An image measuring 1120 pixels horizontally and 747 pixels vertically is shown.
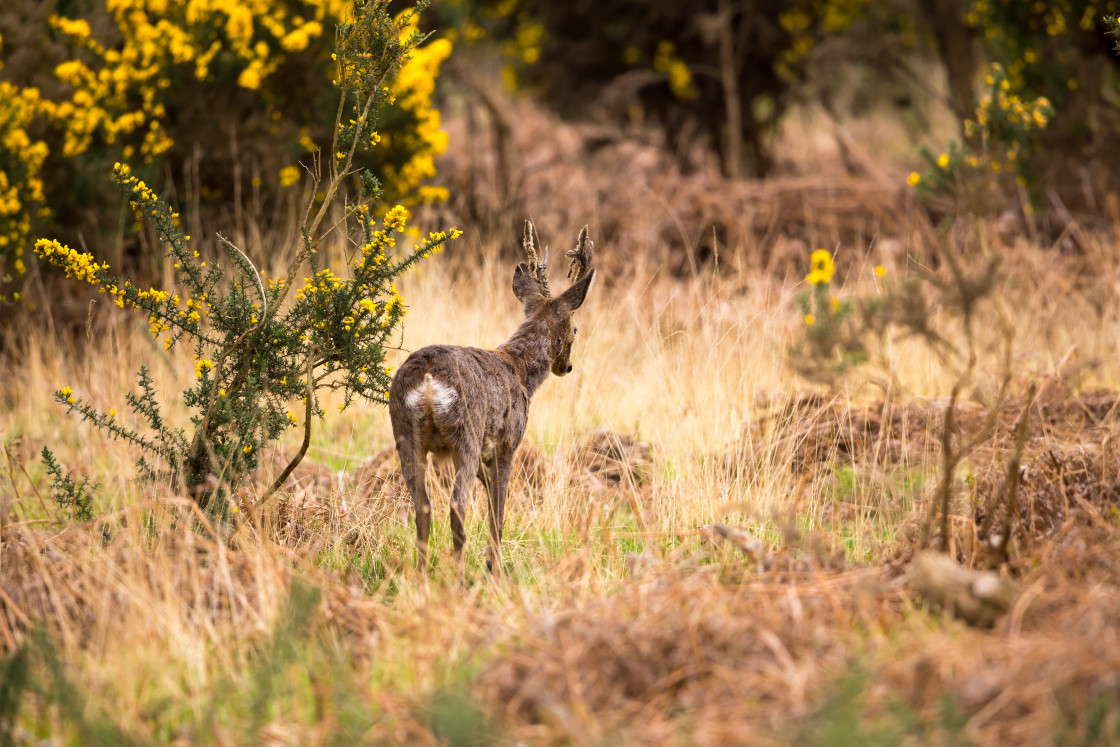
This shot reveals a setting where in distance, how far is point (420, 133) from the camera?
10.1 meters

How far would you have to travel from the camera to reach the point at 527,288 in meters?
5.85

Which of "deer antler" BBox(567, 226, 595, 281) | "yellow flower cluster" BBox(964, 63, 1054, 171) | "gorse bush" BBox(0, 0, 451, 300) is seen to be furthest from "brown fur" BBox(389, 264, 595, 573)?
"yellow flower cluster" BBox(964, 63, 1054, 171)

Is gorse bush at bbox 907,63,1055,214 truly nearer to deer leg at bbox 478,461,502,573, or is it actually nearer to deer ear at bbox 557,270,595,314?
deer ear at bbox 557,270,595,314

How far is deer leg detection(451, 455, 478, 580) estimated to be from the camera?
4.65 meters

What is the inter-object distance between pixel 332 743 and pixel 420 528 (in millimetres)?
1712

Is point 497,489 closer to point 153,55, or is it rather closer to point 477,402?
point 477,402

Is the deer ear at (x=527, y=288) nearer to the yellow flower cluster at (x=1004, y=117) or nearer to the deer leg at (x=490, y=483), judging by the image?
the deer leg at (x=490, y=483)

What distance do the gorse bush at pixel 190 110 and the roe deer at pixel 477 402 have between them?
3.28 metres

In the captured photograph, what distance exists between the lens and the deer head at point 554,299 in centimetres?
556

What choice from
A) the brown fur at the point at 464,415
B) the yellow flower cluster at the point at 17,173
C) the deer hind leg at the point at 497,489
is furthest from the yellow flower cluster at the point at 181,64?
the deer hind leg at the point at 497,489

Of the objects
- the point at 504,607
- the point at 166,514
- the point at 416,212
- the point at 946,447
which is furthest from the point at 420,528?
the point at 416,212

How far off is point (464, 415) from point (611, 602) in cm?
123

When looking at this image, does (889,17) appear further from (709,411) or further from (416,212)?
(709,411)

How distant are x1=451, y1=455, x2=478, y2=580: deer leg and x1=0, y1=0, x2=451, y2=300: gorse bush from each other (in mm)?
4300
